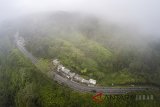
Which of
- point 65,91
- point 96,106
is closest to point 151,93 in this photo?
point 96,106

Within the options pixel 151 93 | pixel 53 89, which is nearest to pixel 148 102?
pixel 151 93

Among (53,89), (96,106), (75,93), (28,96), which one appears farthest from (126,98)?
(28,96)

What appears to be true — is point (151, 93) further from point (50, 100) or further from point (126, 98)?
point (50, 100)

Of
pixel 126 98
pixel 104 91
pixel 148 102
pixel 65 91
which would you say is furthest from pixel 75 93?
pixel 148 102

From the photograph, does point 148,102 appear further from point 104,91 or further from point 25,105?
point 25,105

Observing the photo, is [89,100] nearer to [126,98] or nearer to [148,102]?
[126,98]

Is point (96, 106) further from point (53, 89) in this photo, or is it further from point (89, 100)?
point (53, 89)
